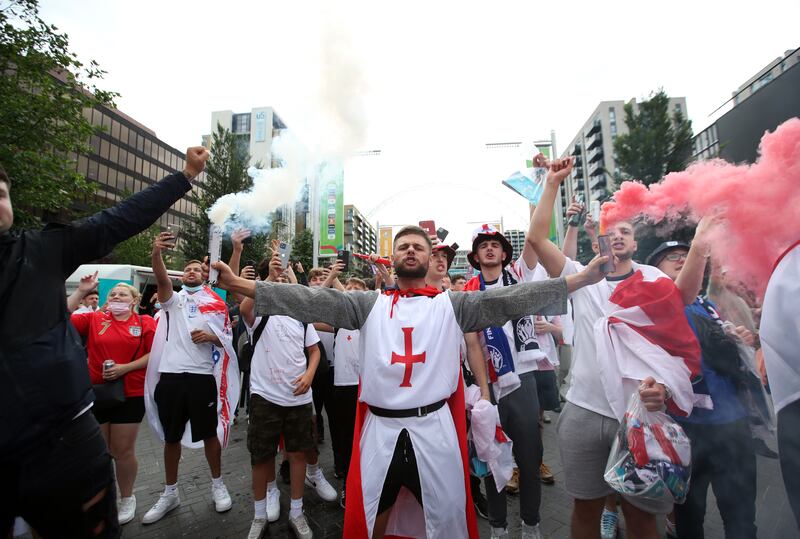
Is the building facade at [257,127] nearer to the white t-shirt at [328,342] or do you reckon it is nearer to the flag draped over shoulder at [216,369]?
the white t-shirt at [328,342]

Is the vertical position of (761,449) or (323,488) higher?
(761,449)

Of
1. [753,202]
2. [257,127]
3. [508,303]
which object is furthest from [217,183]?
[257,127]

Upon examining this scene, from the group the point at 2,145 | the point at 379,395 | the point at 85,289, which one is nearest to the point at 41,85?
the point at 2,145

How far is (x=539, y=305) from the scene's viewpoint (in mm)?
2037

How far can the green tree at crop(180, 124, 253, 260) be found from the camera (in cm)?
2048

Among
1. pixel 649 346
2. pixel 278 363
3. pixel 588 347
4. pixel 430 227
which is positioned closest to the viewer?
pixel 649 346

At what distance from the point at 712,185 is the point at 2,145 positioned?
15227 millimetres

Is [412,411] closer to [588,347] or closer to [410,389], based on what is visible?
[410,389]

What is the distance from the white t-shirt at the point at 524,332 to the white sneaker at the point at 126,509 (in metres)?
3.86

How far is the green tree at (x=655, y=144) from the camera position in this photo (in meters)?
13.5

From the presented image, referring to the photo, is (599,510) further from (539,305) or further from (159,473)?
(159,473)

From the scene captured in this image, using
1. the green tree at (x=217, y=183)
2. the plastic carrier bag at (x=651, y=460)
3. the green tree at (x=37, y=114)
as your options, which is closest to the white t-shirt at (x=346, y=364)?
the plastic carrier bag at (x=651, y=460)

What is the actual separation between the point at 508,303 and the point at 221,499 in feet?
11.7

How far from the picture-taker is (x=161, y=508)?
11.9ft
